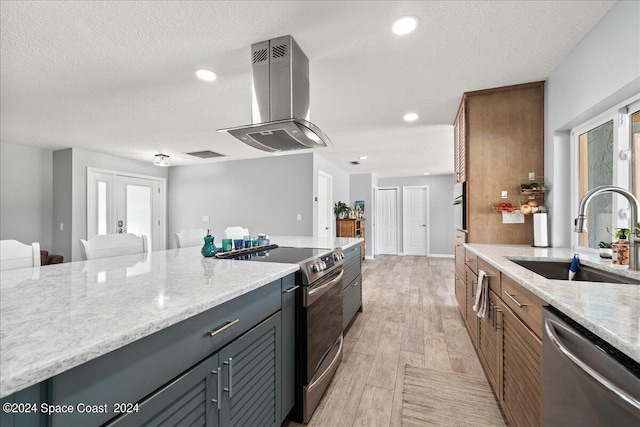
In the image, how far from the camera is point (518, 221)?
8.05 feet

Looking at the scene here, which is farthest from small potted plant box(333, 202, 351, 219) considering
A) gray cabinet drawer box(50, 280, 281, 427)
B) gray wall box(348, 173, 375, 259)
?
gray cabinet drawer box(50, 280, 281, 427)

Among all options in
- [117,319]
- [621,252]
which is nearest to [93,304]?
[117,319]

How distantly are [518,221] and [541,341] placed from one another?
1721mm

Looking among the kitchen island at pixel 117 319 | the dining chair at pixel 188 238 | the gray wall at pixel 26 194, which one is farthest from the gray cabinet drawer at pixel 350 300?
the gray wall at pixel 26 194

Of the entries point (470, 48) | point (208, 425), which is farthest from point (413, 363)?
point (470, 48)

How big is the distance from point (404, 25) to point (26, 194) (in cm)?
588

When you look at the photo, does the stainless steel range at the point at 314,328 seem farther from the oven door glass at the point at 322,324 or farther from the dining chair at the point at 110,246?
the dining chair at the point at 110,246

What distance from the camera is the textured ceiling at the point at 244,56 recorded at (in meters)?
1.57

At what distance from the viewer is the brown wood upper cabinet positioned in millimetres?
2438

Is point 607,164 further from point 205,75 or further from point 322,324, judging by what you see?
point 205,75

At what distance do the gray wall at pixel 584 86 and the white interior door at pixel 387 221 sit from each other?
565 cm

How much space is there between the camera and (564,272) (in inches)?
68.4

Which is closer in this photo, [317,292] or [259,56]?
[317,292]

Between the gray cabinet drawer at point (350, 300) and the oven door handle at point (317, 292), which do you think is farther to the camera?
the gray cabinet drawer at point (350, 300)
